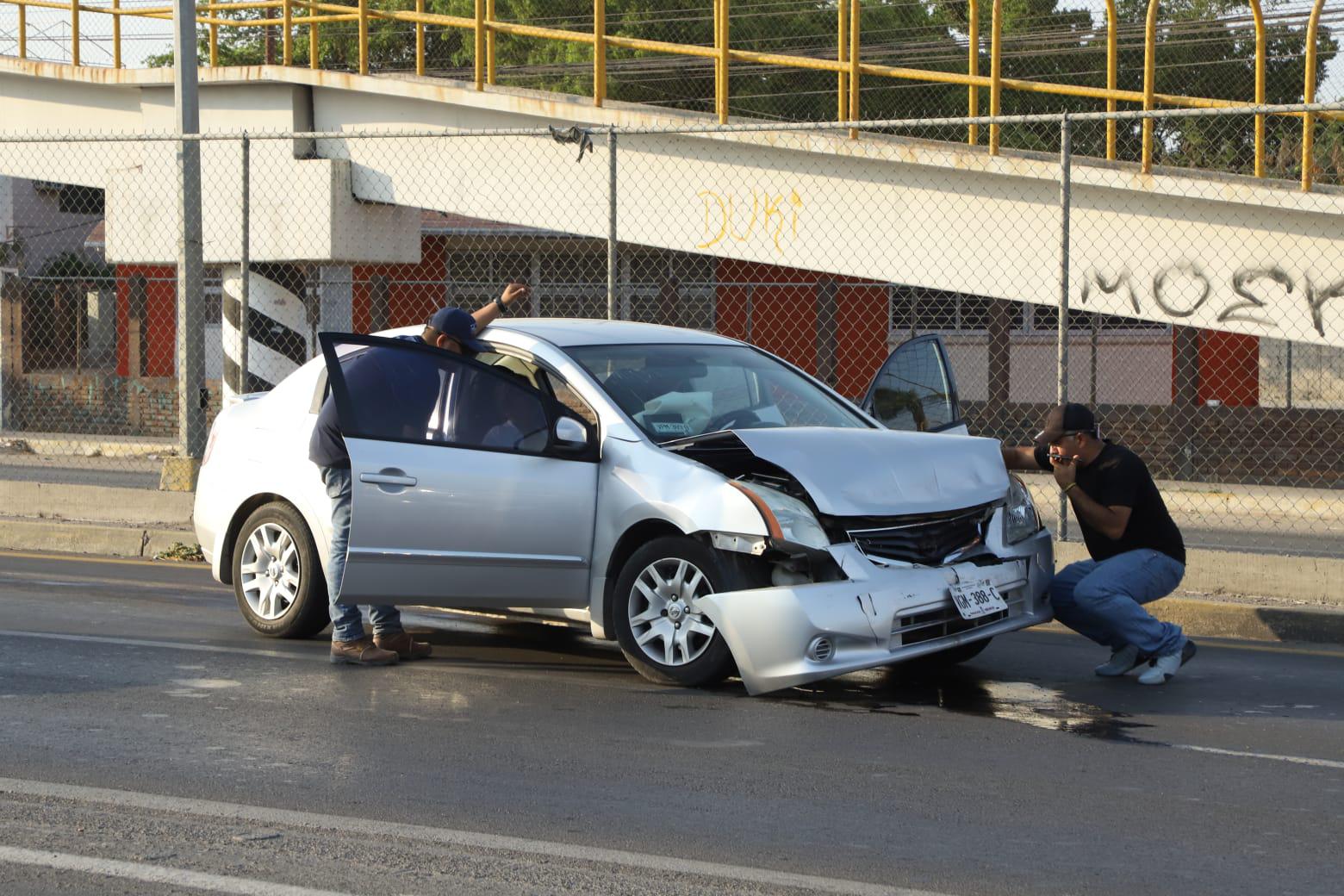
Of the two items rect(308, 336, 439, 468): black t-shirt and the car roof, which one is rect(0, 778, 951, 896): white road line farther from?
the car roof

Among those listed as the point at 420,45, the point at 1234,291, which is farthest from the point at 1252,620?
the point at 420,45

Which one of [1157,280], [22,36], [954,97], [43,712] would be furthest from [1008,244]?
[954,97]

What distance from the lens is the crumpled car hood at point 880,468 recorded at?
23.0 ft

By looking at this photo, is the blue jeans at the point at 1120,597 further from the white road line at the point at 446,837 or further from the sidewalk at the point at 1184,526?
the white road line at the point at 446,837

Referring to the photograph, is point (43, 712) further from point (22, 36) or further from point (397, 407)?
point (22, 36)

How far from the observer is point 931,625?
23.2 feet

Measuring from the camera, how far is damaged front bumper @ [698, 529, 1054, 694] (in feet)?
22.4

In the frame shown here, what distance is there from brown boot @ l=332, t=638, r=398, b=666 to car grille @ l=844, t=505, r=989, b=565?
2352mm

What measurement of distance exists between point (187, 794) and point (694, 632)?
2.41 metres

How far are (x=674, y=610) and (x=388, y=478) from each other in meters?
1.44

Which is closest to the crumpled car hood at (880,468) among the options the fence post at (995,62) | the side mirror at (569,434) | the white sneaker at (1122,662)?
the side mirror at (569,434)

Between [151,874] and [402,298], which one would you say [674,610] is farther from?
[402,298]

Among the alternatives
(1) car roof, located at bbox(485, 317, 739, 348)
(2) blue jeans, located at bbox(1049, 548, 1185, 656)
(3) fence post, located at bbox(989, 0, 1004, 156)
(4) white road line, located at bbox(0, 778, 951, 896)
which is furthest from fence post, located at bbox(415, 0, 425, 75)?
(4) white road line, located at bbox(0, 778, 951, 896)

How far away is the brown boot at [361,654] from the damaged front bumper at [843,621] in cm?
171
